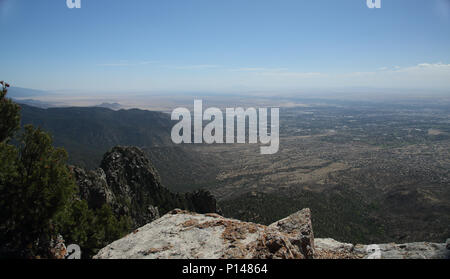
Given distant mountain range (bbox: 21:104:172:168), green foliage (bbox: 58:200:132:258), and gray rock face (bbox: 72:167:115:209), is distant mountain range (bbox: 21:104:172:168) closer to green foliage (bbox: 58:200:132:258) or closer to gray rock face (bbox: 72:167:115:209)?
gray rock face (bbox: 72:167:115:209)

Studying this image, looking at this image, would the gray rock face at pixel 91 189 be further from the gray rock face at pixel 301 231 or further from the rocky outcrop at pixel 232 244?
the gray rock face at pixel 301 231

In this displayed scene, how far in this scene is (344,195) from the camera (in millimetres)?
80625

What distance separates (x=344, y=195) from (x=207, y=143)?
121m

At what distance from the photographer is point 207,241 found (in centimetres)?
784

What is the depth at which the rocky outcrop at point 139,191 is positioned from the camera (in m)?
38.5

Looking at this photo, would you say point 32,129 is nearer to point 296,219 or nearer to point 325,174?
point 296,219

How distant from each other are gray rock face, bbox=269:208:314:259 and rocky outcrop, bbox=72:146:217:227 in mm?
28551

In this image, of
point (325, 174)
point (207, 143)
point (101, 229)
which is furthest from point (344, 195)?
point (207, 143)

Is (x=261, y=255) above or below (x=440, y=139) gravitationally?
above

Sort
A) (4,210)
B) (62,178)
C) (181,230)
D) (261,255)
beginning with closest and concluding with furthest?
(261,255), (181,230), (4,210), (62,178)

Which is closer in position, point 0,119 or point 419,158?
point 0,119

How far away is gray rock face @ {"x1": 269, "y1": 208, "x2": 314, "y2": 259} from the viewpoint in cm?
879

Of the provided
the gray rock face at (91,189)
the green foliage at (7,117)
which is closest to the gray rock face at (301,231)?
the green foliage at (7,117)

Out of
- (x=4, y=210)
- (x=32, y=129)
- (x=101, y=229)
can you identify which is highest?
(x=32, y=129)
